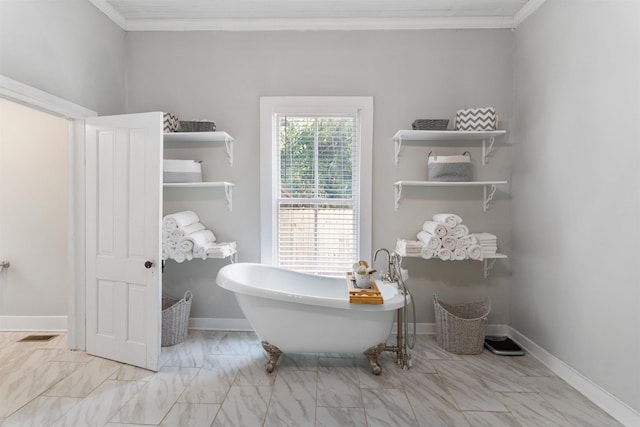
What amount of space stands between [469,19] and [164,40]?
2743mm

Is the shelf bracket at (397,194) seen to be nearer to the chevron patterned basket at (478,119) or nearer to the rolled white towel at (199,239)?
the chevron patterned basket at (478,119)

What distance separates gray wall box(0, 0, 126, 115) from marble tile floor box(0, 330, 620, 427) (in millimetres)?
1955

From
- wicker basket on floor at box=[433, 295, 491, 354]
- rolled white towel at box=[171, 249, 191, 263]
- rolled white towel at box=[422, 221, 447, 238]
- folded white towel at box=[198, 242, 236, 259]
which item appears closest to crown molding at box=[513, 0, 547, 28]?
rolled white towel at box=[422, 221, 447, 238]

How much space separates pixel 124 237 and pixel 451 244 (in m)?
2.48

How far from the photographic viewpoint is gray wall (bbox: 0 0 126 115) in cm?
201

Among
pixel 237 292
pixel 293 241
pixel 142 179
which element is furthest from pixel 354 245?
pixel 142 179

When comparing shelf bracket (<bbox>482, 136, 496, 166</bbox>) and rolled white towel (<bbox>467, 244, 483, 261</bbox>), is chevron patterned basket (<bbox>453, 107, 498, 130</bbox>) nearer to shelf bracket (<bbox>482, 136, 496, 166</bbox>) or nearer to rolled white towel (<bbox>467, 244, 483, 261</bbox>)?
shelf bracket (<bbox>482, 136, 496, 166</bbox>)

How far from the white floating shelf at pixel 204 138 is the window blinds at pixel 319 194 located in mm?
455

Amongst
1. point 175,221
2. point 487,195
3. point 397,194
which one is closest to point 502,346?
point 487,195

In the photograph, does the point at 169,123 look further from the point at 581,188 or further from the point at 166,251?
the point at 581,188


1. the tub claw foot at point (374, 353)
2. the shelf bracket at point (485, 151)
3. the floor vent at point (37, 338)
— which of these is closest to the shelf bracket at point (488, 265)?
the shelf bracket at point (485, 151)

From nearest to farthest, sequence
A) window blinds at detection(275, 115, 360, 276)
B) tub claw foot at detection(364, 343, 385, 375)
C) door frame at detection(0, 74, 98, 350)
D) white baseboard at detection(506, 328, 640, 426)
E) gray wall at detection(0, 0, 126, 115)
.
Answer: white baseboard at detection(506, 328, 640, 426) → gray wall at detection(0, 0, 126, 115) → tub claw foot at detection(364, 343, 385, 375) → door frame at detection(0, 74, 98, 350) → window blinds at detection(275, 115, 360, 276)

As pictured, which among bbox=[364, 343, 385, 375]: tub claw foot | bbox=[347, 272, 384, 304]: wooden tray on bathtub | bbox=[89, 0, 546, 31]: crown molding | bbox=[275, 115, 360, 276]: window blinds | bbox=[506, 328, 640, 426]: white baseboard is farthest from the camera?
bbox=[275, 115, 360, 276]: window blinds

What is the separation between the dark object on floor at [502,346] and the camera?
8.58 ft
